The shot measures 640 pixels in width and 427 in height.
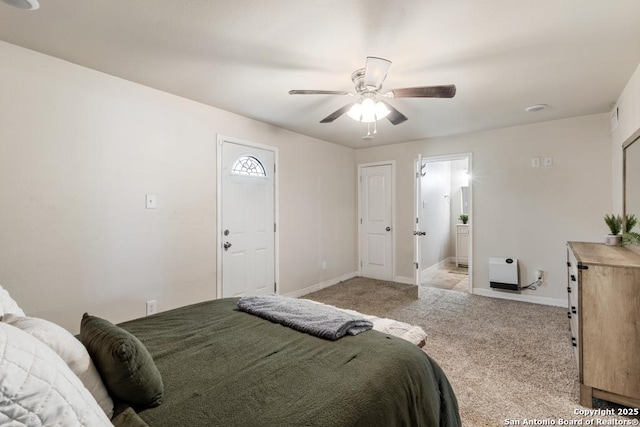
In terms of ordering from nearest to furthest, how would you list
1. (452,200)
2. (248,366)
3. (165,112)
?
1. (248,366)
2. (165,112)
3. (452,200)

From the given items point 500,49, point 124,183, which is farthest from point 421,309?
point 124,183

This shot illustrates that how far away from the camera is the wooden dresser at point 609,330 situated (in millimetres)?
1880

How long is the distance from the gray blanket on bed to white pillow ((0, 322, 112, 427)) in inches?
Result: 39.2

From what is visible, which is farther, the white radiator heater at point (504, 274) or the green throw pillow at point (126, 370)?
the white radiator heater at point (504, 274)

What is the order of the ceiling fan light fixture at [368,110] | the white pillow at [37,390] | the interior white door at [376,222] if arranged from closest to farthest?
the white pillow at [37,390] → the ceiling fan light fixture at [368,110] → the interior white door at [376,222]

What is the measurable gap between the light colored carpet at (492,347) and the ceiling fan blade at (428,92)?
6.71 ft

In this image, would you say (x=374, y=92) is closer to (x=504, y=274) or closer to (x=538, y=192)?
(x=538, y=192)

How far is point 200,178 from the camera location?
325 centimetres

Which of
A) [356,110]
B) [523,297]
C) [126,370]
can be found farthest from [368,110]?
[523,297]

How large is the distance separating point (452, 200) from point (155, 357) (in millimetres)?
6932

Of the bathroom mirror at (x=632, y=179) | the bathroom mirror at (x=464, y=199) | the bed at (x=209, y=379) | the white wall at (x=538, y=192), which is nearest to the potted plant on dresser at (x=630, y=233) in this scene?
the bathroom mirror at (x=632, y=179)

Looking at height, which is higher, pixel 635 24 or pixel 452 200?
pixel 635 24

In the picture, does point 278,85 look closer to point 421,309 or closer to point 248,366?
point 248,366

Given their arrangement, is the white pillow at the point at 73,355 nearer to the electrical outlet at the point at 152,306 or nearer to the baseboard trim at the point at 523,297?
the electrical outlet at the point at 152,306
